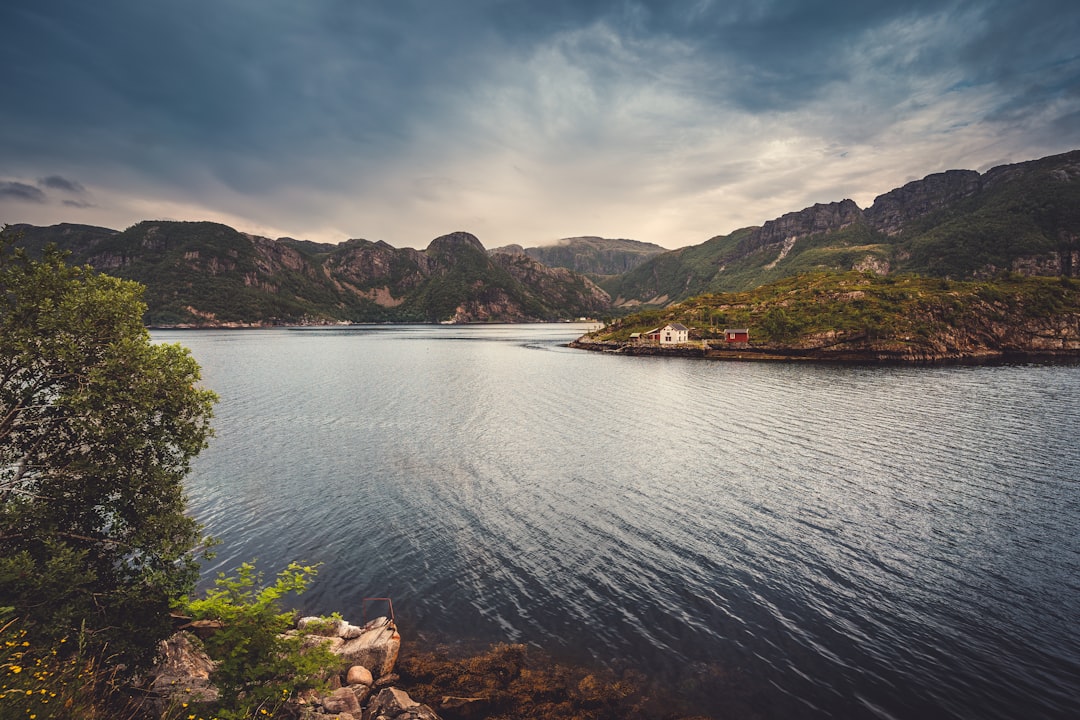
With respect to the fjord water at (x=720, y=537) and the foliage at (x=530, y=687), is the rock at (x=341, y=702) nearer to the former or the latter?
Result: the foliage at (x=530, y=687)

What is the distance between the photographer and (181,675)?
18109 millimetres

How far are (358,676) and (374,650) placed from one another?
1370 millimetres

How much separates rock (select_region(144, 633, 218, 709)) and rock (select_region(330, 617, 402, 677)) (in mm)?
4970

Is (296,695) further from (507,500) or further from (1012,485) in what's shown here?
(1012,485)

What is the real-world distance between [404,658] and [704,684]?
1376cm

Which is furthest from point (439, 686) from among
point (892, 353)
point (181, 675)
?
point (892, 353)

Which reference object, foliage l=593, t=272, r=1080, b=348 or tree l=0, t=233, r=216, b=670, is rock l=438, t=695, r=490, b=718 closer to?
tree l=0, t=233, r=216, b=670

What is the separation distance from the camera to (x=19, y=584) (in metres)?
15.5

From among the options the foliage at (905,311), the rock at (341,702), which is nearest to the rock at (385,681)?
the rock at (341,702)

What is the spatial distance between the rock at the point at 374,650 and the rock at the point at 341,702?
95.7 inches

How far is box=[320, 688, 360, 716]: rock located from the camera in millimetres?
17188

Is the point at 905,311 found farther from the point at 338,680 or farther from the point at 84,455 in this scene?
the point at 84,455

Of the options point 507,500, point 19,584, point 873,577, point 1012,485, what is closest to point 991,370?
point 1012,485

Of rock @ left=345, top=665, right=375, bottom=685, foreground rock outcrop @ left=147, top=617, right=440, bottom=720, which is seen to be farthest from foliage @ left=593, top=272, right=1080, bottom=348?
rock @ left=345, top=665, right=375, bottom=685
